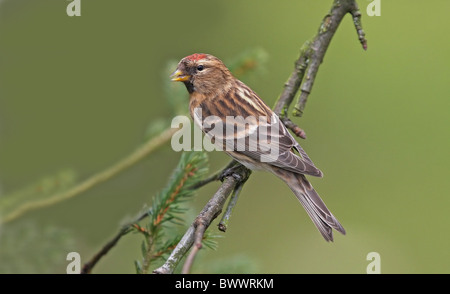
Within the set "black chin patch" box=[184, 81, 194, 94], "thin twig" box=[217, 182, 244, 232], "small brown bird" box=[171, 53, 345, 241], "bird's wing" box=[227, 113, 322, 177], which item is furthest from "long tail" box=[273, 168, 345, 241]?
"black chin patch" box=[184, 81, 194, 94]

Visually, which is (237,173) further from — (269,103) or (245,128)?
(269,103)

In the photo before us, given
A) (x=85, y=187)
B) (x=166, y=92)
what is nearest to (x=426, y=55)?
(x=166, y=92)

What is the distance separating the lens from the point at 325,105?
15.4 feet

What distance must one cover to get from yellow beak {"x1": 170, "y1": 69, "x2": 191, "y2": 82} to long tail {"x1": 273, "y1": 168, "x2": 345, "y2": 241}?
0.69 meters

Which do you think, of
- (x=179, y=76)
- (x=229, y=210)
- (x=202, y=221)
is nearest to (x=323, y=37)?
(x=179, y=76)

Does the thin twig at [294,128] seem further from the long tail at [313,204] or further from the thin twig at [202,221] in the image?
the thin twig at [202,221]

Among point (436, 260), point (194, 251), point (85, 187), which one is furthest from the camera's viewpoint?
point (436, 260)

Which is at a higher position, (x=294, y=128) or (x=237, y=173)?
(x=294, y=128)

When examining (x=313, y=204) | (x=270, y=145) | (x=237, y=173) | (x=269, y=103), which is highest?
(x=269, y=103)

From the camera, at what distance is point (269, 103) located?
4.66 m

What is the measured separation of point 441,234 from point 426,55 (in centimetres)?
132

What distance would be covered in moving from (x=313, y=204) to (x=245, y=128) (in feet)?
1.74
